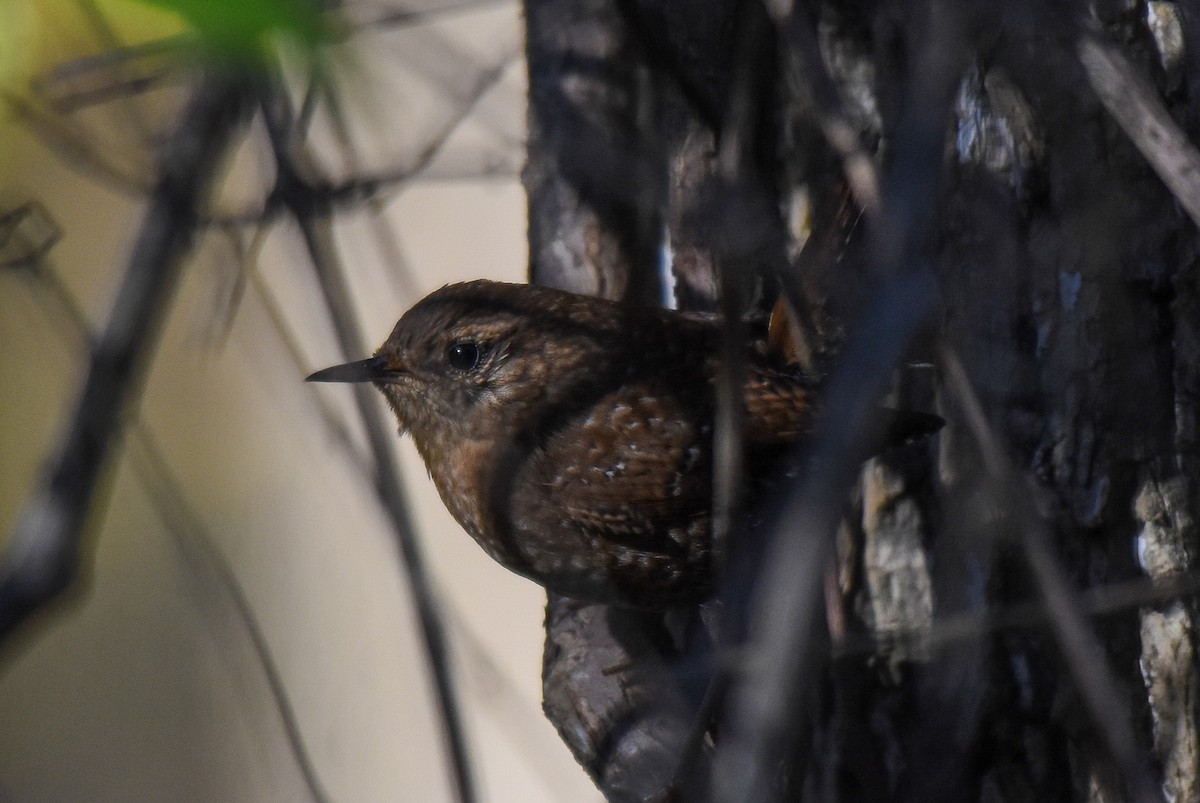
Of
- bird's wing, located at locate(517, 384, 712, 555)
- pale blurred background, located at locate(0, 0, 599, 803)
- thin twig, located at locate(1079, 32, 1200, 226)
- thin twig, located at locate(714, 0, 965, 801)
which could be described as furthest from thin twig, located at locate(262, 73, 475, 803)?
pale blurred background, located at locate(0, 0, 599, 803)

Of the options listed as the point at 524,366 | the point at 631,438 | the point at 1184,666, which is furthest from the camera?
the point at 524,366

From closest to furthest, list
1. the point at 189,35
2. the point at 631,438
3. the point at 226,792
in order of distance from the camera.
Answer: the point at 189,35 < the point at 631,438 < the point at 226,792

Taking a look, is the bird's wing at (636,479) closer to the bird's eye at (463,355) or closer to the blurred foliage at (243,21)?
the bird's eye at (463,355)

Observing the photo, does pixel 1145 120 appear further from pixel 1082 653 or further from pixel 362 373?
pixel 362 373

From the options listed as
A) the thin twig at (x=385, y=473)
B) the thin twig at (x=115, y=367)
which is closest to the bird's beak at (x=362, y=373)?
the thin twig at (x=385, y=473)

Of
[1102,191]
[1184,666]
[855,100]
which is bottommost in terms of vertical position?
[1184,666]

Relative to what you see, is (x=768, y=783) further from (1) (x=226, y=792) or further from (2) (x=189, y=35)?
(1) (x=226, y=792)

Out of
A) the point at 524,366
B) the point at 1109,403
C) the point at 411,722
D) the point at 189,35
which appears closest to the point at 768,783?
the point at 189,35
